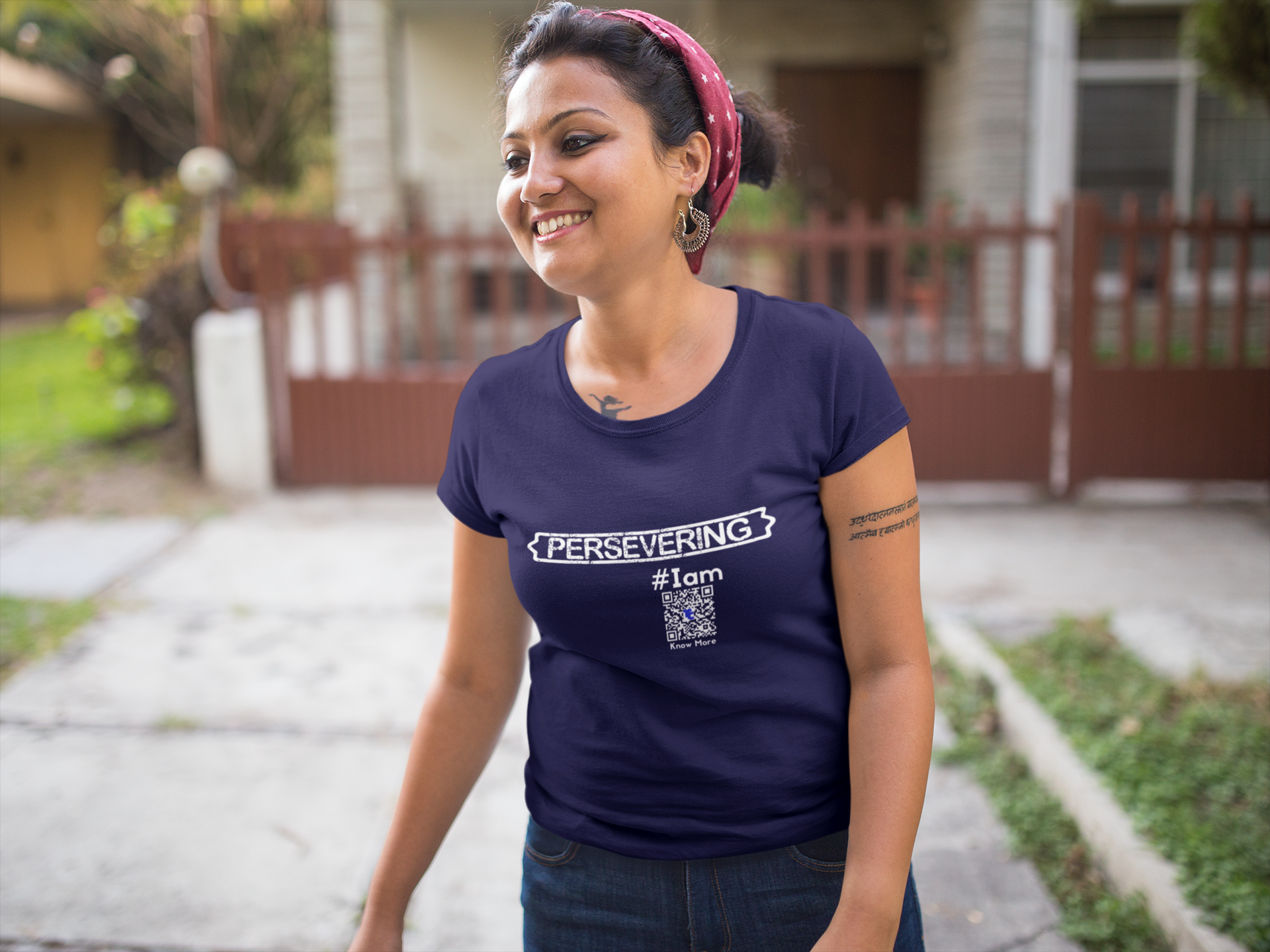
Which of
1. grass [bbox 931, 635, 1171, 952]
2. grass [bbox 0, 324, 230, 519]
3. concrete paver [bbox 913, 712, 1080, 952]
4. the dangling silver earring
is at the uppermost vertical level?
the dangling silver earring

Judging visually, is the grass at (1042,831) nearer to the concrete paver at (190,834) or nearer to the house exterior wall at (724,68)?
the concrete paver at (190,834)

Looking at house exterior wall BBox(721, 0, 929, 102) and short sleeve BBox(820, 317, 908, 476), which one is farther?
house exterior wall BBox(721, 0, 929, 102)

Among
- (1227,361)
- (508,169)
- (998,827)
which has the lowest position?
(998,827)

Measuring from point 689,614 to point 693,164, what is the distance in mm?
645

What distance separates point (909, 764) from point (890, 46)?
35.8ft

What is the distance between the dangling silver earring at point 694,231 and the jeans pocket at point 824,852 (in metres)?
0.86

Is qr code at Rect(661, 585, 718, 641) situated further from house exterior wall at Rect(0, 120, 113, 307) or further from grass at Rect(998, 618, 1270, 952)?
house exterior wall at Rect(0, 120, 113, 307)

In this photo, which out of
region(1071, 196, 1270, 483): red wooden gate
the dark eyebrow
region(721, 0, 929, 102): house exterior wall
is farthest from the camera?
region(721, 0, 929, 102): house exterior wall

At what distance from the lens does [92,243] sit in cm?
1906

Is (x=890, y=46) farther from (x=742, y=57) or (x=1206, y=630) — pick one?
(x=1206, y=630)

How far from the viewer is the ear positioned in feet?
5.07

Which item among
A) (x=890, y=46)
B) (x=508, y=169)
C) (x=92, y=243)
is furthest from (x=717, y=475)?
(x=92, y=243)

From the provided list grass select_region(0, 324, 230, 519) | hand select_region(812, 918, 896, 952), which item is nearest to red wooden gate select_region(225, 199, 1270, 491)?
grass select_region(0, 324, 230, 519)

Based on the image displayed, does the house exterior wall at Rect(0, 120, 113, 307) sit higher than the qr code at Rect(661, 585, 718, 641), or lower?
higher
